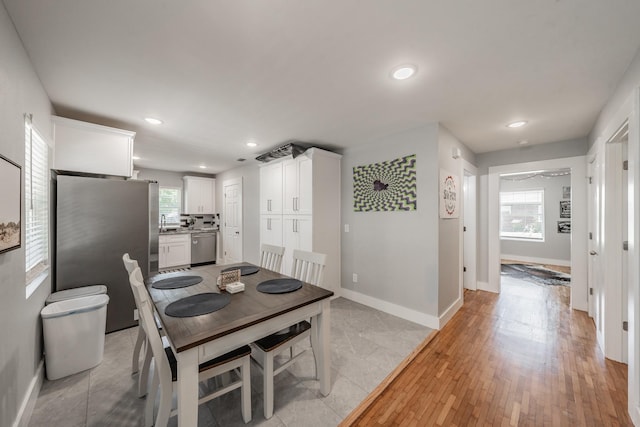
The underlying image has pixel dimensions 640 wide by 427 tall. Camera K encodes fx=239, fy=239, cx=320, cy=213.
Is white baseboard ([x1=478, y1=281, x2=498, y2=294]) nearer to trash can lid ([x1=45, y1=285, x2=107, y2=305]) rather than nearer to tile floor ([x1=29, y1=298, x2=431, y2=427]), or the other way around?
tile floor ([x1=29, y1=298, x2=431, y2=427])

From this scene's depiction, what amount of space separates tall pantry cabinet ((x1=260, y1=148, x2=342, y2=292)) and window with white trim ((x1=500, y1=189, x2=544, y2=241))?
19.1 ft

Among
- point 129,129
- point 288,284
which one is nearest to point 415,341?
point 288,284

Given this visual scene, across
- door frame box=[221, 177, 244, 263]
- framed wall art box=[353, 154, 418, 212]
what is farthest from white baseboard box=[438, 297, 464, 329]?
door frame box=[221, 177, 244, 263]

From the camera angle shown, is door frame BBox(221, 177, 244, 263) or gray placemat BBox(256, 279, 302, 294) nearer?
gray placemat BBox(256, 279, 302, 294)

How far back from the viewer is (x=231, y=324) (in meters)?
1.26

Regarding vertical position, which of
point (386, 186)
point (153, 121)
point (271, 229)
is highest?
point (153, 121)

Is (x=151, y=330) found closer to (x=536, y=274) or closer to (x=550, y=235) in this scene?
(x=536, y=274)

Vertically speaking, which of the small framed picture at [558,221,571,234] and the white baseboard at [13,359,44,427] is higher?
the small framed picture at [558,221,571,234]

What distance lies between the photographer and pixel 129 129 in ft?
9.59

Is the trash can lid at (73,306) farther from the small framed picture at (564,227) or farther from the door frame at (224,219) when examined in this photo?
the small framed picture at (564,227)

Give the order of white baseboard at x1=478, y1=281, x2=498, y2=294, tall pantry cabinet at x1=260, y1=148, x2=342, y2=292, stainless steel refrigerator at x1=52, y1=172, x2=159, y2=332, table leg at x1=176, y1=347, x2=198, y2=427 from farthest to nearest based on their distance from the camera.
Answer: white baseboard at x1=478, y1=281, x2=498, y2=294
tall pantry cabinet at x1=260, y1=148, x2=342, y2=292
stainless steel refrigerator at x1=52, y1=172, x2=159, y2=332
table leg at x1=176, y1=347, x2=198, y2=427

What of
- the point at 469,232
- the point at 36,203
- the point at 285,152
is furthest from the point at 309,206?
the point at 469,232

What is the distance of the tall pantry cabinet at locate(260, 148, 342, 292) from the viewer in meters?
3.47

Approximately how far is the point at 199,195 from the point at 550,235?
8.96 meters
